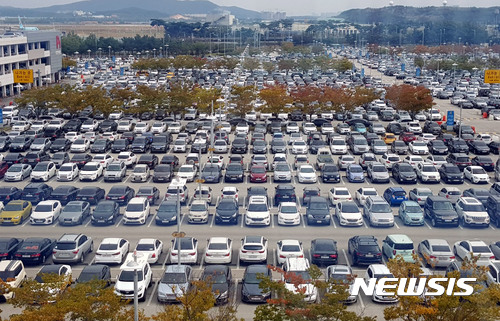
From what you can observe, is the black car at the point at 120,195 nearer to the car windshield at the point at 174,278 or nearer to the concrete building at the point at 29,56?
the car windshield at the point at 174,278

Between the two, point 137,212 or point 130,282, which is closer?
point 130,282

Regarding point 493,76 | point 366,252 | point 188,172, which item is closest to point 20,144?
point 188,172

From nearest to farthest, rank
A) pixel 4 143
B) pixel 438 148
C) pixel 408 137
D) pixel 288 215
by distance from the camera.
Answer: pixel 288 215, pixel 438 148, pixel 4 143, pixel 408 137

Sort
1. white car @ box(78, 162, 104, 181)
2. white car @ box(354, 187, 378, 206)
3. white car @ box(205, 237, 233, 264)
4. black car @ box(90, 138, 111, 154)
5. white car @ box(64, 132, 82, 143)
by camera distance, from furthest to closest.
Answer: white car @ box(64, 132, 82, 143) < black car @ box(90, 138, 111, 154) < white car @ box(78, 162, 104, 181) < white car @ box(354, 187, 378, 206) < white car @ box(205, 237, 233, 264)

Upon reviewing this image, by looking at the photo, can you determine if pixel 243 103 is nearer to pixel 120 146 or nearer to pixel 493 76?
pixel 120 146

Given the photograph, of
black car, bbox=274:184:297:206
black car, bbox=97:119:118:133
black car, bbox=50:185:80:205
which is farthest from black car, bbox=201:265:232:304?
black car, bbox=97:119:118:133

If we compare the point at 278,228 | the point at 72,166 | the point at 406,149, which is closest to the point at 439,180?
the point at 406,149

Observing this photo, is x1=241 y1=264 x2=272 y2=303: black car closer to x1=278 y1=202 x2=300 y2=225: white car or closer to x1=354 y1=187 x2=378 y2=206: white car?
x1=278 y1=202 x2=300 y2=225: white car
